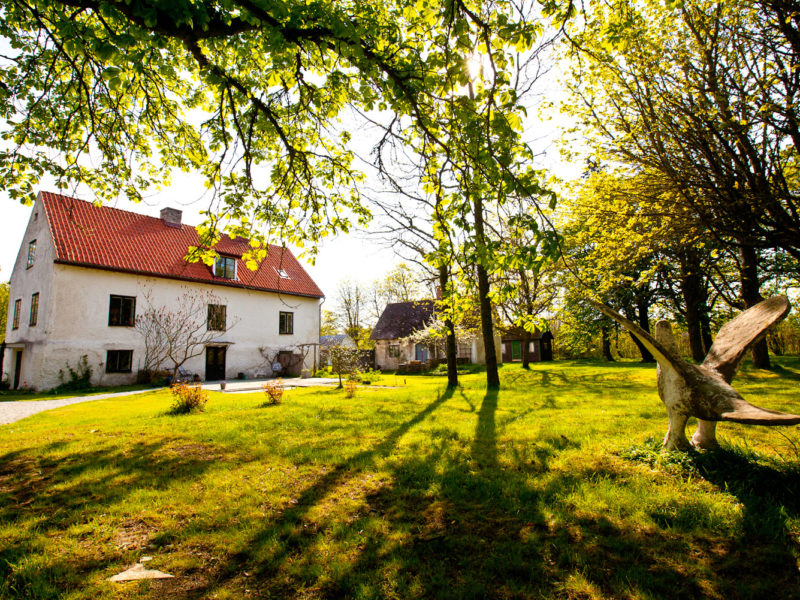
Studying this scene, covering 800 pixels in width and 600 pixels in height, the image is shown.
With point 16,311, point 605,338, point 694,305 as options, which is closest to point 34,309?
point 16,311

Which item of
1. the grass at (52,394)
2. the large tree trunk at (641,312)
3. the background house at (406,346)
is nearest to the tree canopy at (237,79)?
the grass at (52,394)

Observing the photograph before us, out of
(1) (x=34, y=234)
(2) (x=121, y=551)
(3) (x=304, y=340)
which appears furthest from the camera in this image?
(3) (x=304, y=340)

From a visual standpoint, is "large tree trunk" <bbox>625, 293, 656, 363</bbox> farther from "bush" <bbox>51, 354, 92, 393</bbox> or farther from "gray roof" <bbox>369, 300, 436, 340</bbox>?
"bush" <bbox>51, 354, 92, 393</bbox>

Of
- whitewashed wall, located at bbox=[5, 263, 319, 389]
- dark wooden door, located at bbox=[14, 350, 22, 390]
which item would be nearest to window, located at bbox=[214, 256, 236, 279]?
whitewashed wall, located at bbox=[5, 263, 319, 389]

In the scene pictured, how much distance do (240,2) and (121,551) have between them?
195 inches

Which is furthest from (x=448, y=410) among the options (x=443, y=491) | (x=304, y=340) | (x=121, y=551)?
(x=304, y=340)

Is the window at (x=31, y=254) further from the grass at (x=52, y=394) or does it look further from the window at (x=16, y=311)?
the grass at (x=52, y=394)

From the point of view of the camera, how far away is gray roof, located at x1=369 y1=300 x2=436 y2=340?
36.6 metres

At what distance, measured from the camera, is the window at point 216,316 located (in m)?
22.6

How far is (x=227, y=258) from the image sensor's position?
24.8m

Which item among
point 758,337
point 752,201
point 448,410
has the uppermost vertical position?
point 752,201

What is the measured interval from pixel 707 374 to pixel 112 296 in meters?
23.6

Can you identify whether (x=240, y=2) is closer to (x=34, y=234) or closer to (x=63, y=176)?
(x=63, y=176)

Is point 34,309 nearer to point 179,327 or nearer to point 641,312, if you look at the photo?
point 179,327
